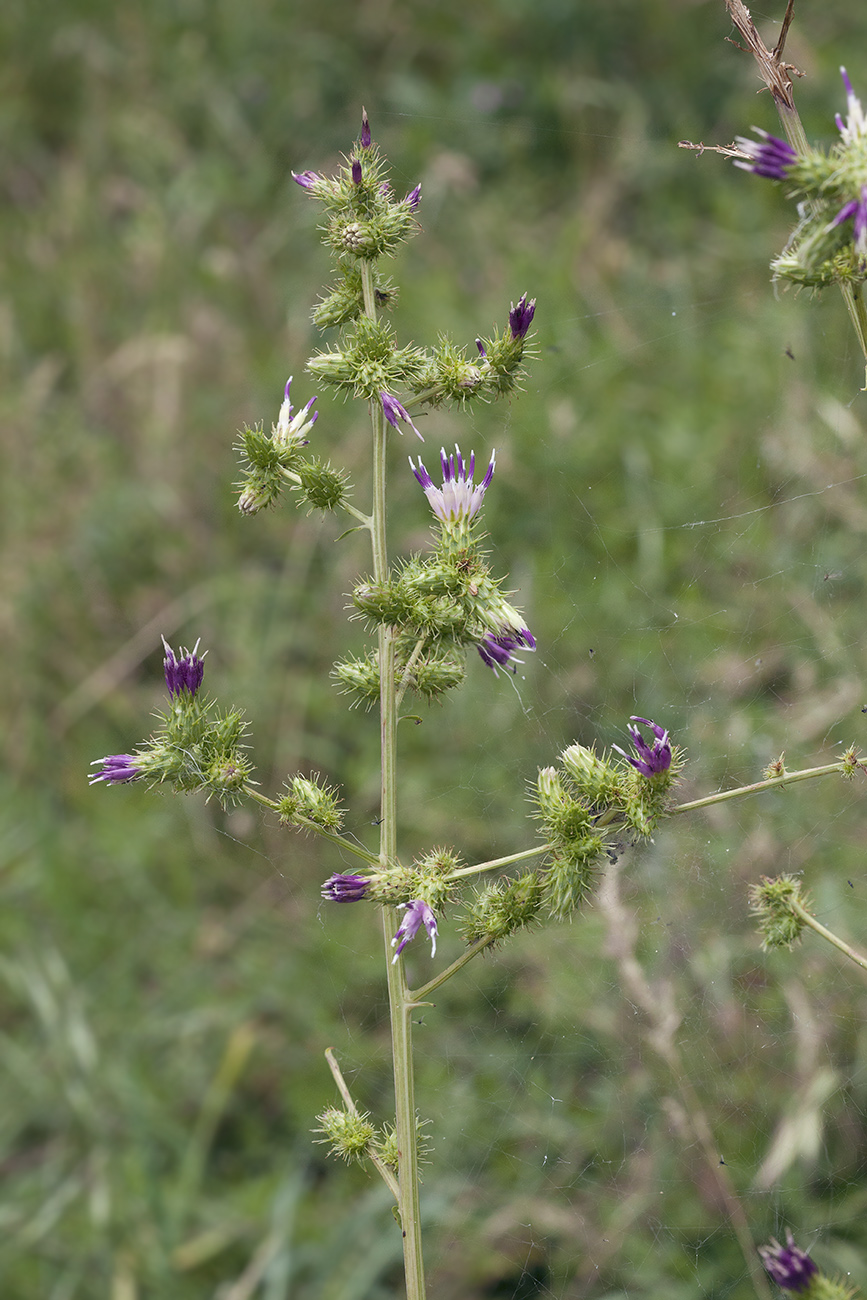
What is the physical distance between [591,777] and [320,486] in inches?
20.1

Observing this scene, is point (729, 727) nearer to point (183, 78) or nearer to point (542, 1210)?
point (542, 1210)

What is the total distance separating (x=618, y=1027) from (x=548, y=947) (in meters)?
0.47

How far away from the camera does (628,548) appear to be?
4391 millimetres

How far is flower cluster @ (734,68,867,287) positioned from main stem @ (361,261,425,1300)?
1.68 ft

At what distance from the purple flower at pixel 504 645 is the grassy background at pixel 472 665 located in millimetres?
1058

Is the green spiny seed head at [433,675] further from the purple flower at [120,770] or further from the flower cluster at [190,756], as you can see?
the purple flower at [120,770]

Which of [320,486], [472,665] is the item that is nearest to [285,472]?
[320,486]

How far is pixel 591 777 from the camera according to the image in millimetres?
1415

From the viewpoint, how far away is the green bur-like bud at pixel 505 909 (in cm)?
136

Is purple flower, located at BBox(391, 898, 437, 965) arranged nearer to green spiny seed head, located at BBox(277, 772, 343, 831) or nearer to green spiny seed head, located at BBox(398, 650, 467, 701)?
green spiny seed head, located at BBox(277, 772, 343, 831)

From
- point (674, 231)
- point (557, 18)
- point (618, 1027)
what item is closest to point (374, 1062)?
point (618, 1027)

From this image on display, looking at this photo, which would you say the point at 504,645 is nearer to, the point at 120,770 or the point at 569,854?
the point at 569,854

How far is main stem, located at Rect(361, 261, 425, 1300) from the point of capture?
1293 millimetres

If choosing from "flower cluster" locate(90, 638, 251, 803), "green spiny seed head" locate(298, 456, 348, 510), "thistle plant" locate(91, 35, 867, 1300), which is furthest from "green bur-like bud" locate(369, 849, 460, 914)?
"green spiny seed head" locate(298, 456, 348, 510)
